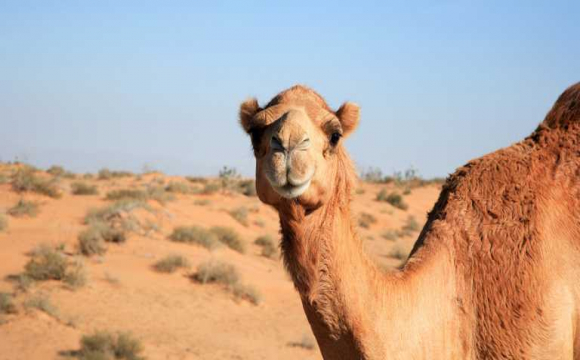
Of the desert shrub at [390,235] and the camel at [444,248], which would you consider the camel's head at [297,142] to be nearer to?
the camel at [444,248]

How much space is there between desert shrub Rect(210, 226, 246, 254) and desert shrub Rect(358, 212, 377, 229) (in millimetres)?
10007

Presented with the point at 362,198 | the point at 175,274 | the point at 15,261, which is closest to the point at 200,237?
the point at 175,274

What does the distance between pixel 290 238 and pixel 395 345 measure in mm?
796

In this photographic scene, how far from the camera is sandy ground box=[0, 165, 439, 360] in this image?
1171cm

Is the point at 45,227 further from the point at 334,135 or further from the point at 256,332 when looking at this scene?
the point at 334,135

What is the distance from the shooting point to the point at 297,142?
3.35 m

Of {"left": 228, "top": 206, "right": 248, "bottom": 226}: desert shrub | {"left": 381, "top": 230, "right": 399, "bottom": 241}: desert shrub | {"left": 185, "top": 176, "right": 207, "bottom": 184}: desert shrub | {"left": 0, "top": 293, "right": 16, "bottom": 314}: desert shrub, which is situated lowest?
{"left": 0, "top": 293, "right": 16, "bottom": 314}: desert shrub

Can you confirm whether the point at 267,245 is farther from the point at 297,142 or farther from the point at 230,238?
the point at 297,142

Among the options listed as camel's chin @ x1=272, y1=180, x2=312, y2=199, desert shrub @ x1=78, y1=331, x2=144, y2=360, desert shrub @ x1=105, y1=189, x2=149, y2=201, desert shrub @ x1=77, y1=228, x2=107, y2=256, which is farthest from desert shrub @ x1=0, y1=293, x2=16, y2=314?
desert shrub @ x1=105, y1=189, x2=149, y2=201

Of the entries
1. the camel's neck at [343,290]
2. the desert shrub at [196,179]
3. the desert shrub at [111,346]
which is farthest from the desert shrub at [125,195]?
the camel's neck at [343,290]

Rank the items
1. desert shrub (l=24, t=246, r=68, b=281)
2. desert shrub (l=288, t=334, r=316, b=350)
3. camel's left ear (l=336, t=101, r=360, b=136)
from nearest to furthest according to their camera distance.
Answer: camel's left ear (l=336, t=101, r=360, b=136)
desert shrub (l=288, t=334, r=316, b=350)
desert shrub (l=24, t=246, r=68, b=281)

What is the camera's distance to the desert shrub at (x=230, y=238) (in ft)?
64.1

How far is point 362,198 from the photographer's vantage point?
36031 mm

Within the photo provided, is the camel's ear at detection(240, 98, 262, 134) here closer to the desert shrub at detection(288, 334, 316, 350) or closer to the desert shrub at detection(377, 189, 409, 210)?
the desert shrub at detection(288, 334, 316, 350)
